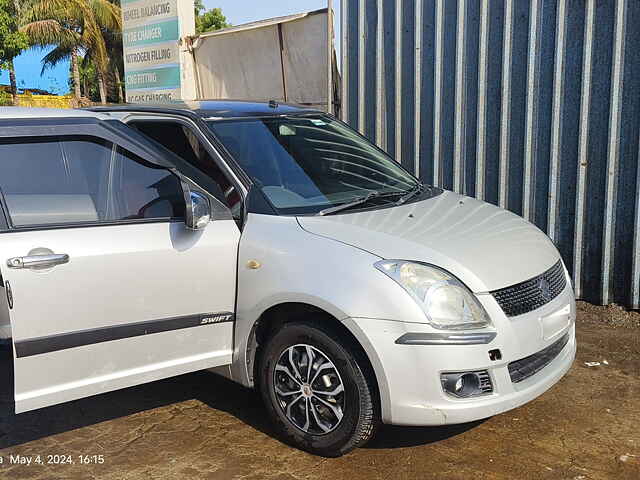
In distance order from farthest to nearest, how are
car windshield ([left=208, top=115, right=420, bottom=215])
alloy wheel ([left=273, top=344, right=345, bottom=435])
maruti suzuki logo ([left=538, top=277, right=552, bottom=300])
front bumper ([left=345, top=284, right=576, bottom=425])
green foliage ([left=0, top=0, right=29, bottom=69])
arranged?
green foliage ([left=0, top=0, right=29, bottom=69])
car windshield ([left=208, top=115, right=420, bottom=215])
maruti suzuki logo ([left=538, top=277, right=552, bottom=300])
alloy wheel ([left=273, top=344, right=345, bottom=435])
front bumper ([left=345, top=284, right=576, bottom=425])

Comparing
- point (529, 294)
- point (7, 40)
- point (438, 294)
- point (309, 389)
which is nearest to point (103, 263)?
point (309, 389)

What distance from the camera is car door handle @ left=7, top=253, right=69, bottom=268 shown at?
10.2 ft

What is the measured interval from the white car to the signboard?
17.1 feet

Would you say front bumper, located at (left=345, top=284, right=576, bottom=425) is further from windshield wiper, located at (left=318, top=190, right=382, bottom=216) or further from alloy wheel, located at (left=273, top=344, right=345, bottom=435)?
windshield wiper, located at (left=318, top=190, right=382, bottom=216)

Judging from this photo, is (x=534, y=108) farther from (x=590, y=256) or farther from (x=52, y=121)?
(x=52, y=121)

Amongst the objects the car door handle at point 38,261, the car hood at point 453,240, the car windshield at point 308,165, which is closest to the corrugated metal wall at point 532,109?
the car windshield at point 308,165

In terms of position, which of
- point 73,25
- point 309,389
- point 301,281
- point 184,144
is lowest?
point 309,389

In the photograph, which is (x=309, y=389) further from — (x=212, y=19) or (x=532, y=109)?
(x=212, y=19)

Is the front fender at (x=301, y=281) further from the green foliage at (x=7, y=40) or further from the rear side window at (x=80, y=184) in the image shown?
the green foliage at (x=7, y=40)

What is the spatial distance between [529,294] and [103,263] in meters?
2.05

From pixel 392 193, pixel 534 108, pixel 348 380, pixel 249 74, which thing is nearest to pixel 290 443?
pixel 348 380

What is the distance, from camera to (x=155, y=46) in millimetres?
8984

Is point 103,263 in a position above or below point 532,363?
above


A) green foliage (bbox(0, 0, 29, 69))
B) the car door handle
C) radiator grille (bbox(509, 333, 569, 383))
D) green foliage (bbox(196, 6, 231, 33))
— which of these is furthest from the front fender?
green foliage (bbox(196, 6, 231, 33))
